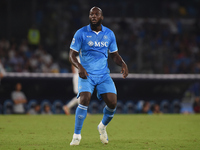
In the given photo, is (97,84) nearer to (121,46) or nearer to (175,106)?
(175,106)

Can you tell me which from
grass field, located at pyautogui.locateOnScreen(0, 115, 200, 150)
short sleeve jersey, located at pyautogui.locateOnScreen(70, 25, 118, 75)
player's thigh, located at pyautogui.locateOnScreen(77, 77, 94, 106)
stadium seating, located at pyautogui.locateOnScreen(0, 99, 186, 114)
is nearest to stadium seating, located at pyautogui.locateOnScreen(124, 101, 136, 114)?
stadium seating, located at pyautogui.locateOnScreen(0, 99, 186, 114)

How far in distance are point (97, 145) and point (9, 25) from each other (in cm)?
1404

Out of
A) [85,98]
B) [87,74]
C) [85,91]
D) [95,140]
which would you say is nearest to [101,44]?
[87,74]

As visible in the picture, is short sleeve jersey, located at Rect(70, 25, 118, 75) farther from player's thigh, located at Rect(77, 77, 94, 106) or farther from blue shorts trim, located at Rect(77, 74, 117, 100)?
player's thigh, located at Rect(77, 77, 94, 106)

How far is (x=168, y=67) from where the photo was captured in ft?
59.2

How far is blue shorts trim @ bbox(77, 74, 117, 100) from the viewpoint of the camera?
677 cm

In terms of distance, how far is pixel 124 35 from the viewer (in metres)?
20.9

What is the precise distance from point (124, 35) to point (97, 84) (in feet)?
46.5

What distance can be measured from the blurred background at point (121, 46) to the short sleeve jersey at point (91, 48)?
8.73 m

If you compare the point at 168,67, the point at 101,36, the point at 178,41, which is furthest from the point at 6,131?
the point at 178,41

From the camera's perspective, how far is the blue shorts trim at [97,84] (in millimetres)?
6773

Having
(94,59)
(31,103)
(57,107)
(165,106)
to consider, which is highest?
(94,59)

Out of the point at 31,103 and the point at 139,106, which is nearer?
the point at 31,103

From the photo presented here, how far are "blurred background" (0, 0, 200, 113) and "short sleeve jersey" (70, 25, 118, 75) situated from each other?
873 centimetres
